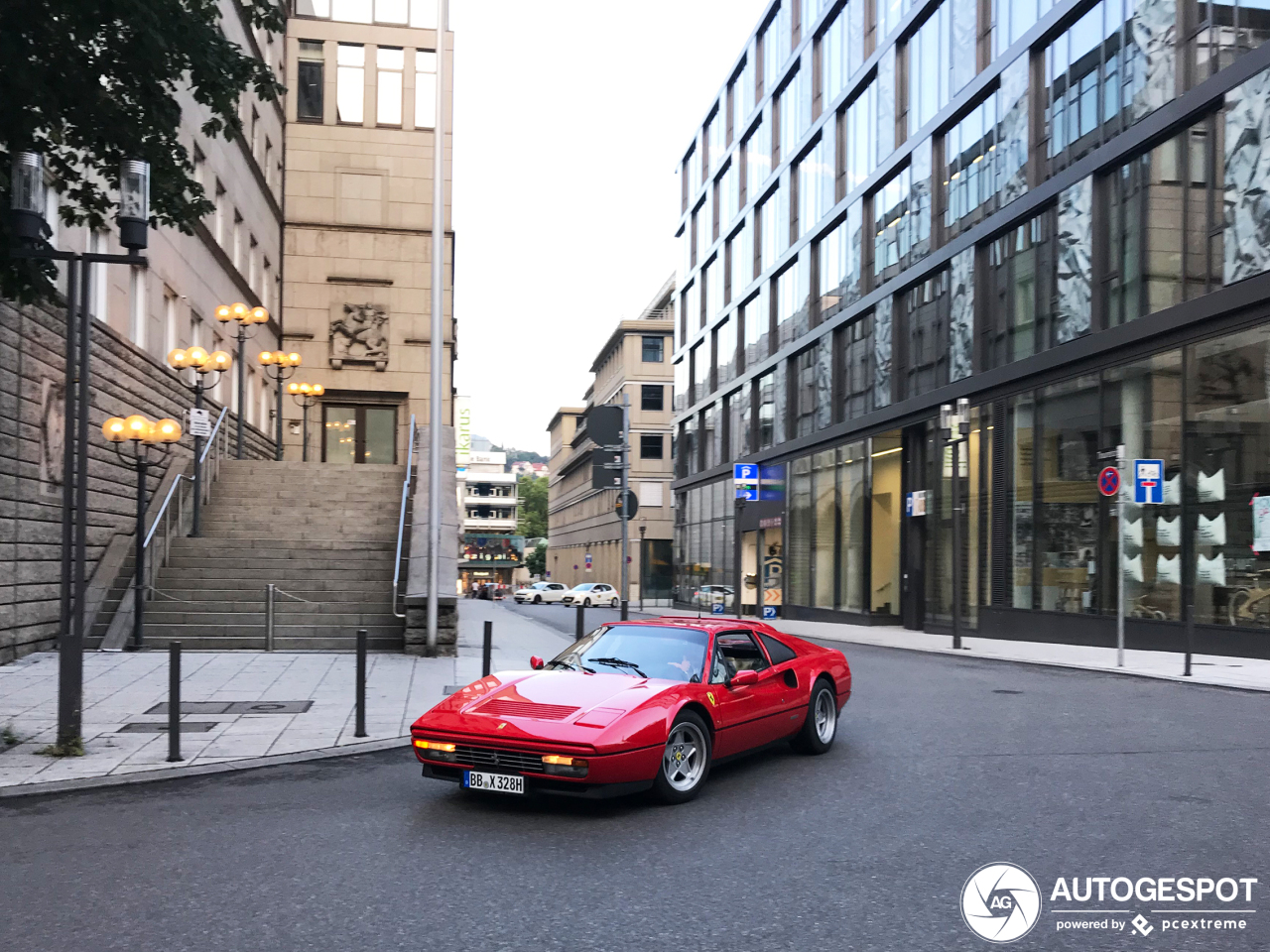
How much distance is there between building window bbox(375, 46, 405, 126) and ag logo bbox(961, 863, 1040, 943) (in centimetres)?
4289

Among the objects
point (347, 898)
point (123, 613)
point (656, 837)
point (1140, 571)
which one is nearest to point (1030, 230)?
point (1140, 571)

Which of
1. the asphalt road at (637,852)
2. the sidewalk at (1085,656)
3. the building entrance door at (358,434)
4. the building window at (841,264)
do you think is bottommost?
the sidewalk at (1085,656)

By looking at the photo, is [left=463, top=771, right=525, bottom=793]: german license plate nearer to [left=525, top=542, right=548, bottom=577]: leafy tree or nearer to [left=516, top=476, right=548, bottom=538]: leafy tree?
[left=525, top=542, right=548, bottom=577]: leafy tree

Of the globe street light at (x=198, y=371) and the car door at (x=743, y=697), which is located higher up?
the globe street light at (x=198, y=371)

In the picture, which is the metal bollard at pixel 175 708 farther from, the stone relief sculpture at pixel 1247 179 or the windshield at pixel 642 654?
the stone relief sculpture at pixel 1247 179

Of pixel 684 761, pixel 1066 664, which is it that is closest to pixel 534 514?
pixel 1066 664

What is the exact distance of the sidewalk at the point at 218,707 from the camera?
9.15 metres

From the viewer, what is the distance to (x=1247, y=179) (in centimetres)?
2002

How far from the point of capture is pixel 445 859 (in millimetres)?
6258

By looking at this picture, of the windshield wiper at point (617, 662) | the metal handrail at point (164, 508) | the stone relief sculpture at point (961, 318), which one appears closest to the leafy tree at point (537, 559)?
→ the stone relief sculpture at point (961, 318)

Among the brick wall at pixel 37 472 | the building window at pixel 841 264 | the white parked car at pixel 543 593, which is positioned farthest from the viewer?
the white parked car at pixel 543 593

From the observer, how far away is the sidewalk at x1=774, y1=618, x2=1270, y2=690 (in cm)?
1650

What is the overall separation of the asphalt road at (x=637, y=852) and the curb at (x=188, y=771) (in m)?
0.23

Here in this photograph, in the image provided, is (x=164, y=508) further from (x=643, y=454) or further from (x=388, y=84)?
(x=643, y=454)
